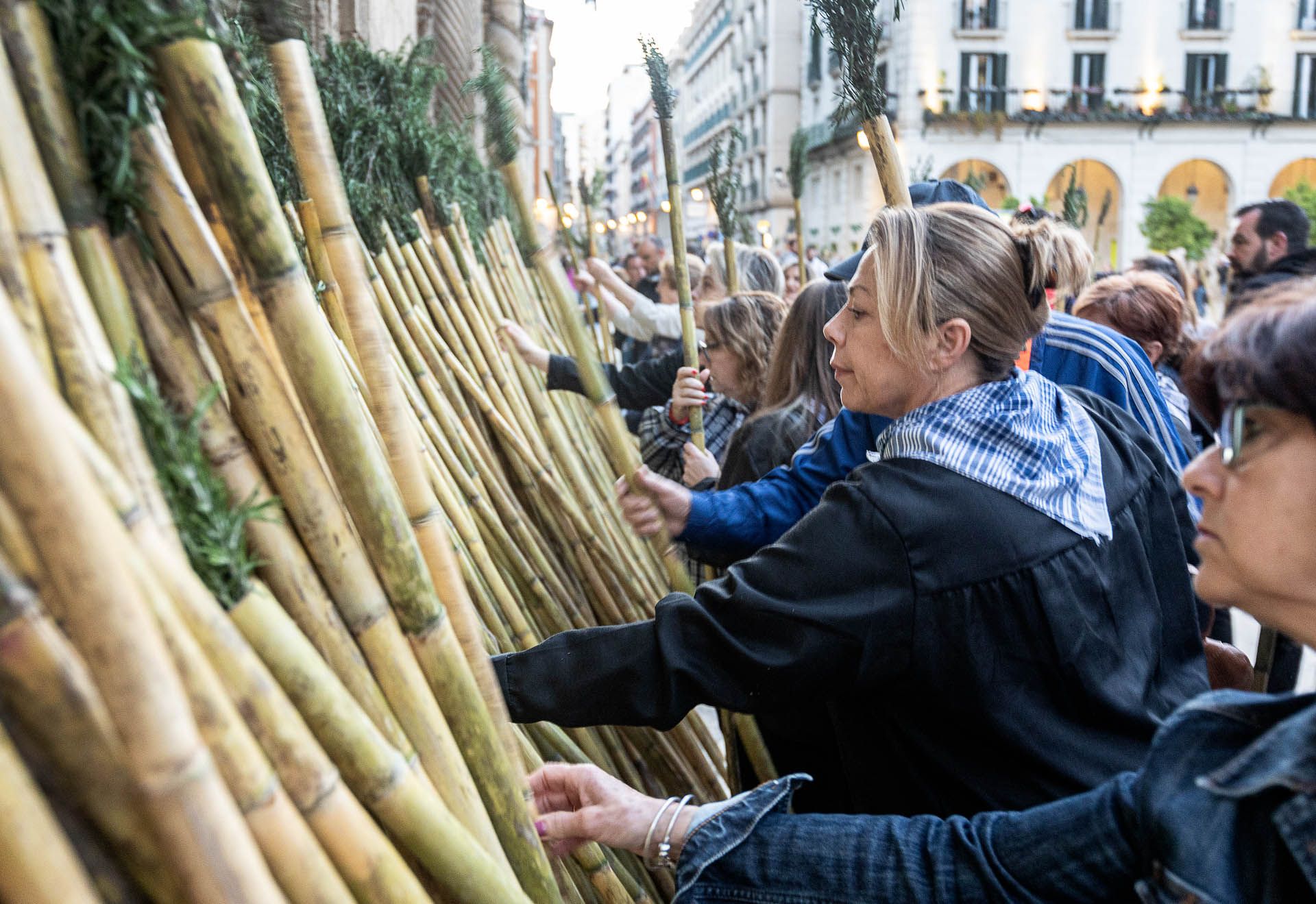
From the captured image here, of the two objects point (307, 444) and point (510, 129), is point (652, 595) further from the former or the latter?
point (307, 444)

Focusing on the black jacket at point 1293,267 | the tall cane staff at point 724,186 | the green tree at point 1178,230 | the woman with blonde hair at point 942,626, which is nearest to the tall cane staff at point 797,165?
the tall cane staff at point 724,186

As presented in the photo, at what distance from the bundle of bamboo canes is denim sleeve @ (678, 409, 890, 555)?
0.92 meters

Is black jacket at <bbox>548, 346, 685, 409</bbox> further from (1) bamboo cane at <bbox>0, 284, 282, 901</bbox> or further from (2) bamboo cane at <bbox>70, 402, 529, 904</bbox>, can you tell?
(1) bamboo cane at <bbox>0, 284, 282, 901</bbox>

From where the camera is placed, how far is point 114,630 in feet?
1.76

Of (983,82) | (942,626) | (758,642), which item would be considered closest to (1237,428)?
(942,626)

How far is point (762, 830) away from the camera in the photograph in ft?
3.46

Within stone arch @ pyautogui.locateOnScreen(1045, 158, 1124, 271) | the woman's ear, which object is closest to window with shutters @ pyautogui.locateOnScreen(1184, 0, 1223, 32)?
stone arch @ pyautogui.locateOnScreen(1045, 158, 1124, 271)

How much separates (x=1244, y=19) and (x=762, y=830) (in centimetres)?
2946

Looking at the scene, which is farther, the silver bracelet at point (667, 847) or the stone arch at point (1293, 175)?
the stone arch at point (1293, 175)

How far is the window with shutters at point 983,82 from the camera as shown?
83.1ft

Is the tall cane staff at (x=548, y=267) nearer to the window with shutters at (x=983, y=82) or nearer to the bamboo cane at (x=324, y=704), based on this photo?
the bamboo cane at (x=324, y=704)

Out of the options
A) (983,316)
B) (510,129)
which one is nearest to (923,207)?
(983,316)

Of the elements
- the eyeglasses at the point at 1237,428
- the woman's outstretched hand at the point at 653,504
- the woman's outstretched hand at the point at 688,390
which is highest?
the eyeglasses at the point at 1237,428

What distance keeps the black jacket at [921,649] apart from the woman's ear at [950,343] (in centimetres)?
18
